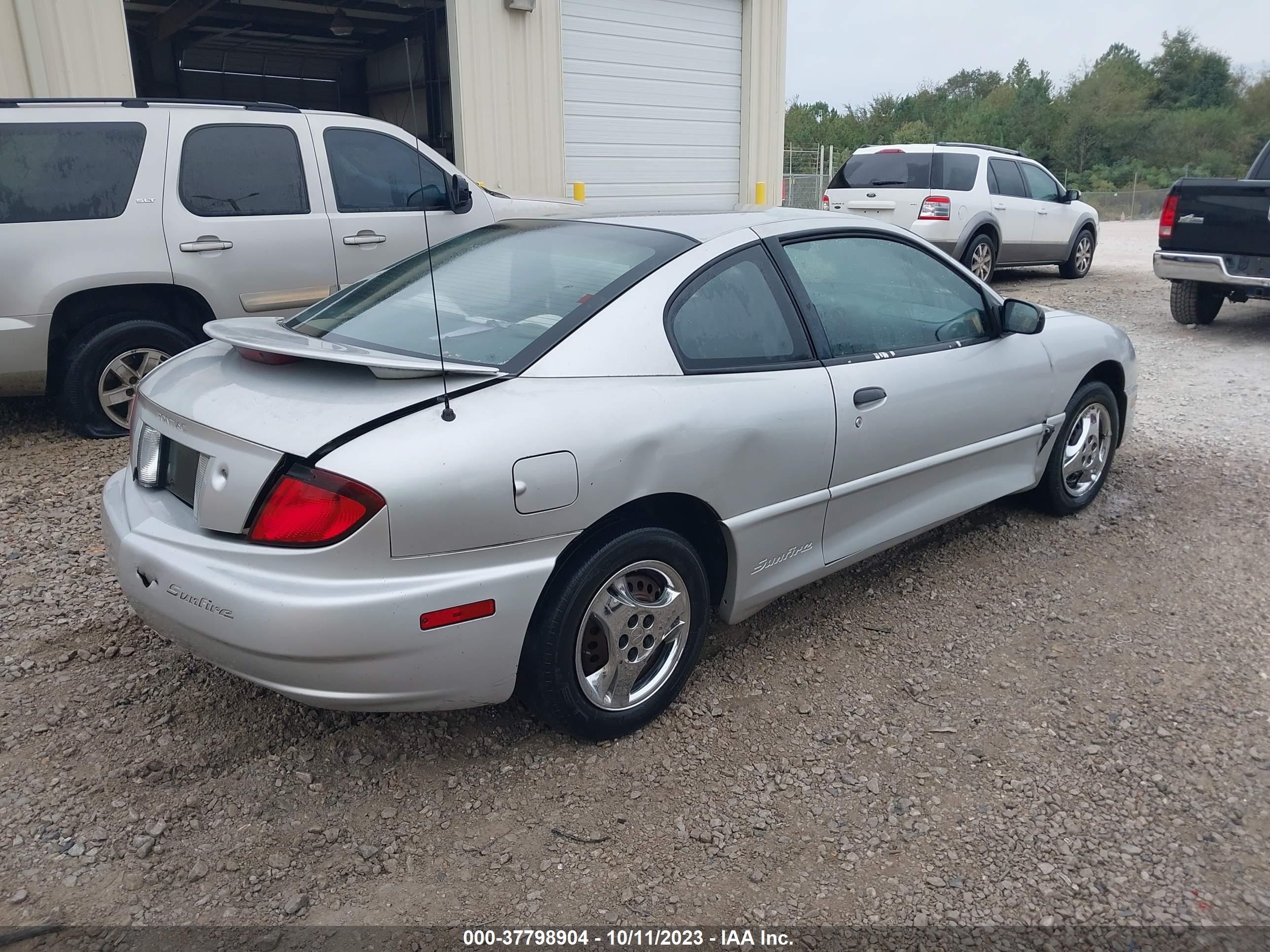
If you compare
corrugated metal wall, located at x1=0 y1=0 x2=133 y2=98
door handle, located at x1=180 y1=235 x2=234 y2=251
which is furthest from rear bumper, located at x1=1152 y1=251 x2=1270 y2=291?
corrugated metal wall, located at x1=0 y1=0 x2=133 y2=98

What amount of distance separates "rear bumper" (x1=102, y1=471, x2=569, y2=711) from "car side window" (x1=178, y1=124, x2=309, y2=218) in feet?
13.0

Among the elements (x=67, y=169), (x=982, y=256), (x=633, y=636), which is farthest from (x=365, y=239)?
(x=982, y=256)

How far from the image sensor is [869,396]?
142 inches

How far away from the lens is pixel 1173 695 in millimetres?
3457

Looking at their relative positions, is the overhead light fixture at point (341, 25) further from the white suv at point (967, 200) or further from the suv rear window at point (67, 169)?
the suv rear window at point (67, 169)

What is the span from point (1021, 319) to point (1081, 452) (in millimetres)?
1037

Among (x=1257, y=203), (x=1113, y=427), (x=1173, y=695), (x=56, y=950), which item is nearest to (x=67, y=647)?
(x=56, y=950)

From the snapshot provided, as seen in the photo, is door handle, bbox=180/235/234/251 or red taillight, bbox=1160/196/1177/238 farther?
red taillight, bbox=1160/196/1177/238

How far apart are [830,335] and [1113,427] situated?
7.51 ft

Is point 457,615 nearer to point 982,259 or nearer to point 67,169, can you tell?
point 67,169

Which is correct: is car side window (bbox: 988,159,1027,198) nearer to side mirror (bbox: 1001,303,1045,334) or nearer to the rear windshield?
side mirror (bbox: 1001,303,1045,334)

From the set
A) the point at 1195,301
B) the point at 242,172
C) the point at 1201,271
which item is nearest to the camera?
the point at 242,172

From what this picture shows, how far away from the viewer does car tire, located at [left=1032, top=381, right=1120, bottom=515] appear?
4758 mm

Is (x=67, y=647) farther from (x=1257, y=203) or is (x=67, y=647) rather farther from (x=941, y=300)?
(x=1257, y=203)
